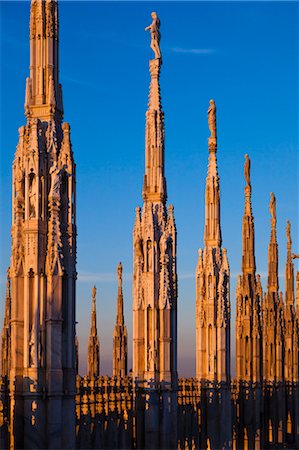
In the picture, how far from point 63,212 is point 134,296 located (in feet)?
18.1

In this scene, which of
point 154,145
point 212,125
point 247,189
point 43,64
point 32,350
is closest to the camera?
point 32,350

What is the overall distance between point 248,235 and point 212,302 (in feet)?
25.9

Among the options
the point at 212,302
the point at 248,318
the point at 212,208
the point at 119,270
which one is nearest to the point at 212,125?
the point at 212,208

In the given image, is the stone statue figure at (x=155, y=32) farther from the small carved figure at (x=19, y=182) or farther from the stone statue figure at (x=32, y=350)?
the stone statue figure at (x=32, y=350)

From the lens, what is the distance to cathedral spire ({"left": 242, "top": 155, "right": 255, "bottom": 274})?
1246 inches

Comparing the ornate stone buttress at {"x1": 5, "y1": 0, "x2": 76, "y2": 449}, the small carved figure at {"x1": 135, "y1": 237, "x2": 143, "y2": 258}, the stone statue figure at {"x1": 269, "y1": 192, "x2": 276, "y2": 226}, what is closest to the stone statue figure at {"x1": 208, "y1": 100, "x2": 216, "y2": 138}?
the small carved figure at {"x1": 135, "y1": 237, "x2": 143, "y2": 258}

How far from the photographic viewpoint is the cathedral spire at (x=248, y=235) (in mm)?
31656

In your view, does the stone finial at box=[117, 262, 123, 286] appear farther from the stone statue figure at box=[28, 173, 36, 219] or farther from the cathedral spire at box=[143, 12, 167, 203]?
the stone statue figure at box=[28, 173, 36, 219]

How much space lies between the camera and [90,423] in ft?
53.5

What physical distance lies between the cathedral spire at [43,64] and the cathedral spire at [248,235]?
58.3ft

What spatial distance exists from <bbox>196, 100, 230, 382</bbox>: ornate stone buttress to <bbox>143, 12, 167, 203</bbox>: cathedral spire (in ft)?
16.7

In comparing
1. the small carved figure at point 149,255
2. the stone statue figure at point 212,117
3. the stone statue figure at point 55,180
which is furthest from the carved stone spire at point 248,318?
the stone statue figure at point 55,180

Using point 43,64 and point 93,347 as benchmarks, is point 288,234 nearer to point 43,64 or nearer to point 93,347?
point 93,347

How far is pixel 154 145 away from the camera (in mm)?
20250
